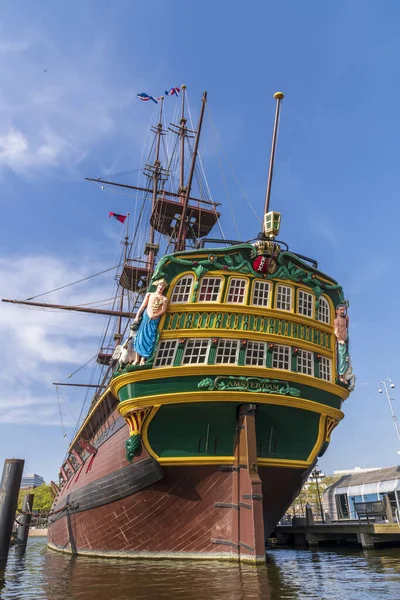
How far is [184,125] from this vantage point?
113 ft

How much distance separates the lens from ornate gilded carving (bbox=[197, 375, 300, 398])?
14516 mm

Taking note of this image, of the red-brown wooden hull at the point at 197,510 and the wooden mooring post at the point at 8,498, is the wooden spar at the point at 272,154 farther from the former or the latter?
the wooden mooring post at the point at 8,498

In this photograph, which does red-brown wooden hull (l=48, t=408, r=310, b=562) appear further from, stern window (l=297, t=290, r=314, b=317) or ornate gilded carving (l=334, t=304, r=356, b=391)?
stern window (l=297, t=290, r=314, b=317)

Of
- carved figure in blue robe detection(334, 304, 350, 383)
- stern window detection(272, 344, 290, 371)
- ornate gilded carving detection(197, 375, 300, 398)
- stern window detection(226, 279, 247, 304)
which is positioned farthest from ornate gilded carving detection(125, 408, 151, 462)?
carved figure in blue robe detection(334, 304, 350, 383)

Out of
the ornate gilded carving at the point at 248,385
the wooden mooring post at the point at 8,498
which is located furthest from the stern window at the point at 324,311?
the wooden mooring post at the point at 8,498

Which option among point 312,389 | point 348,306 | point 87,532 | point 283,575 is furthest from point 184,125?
point 283,575

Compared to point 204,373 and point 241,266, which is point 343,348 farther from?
point 204,373

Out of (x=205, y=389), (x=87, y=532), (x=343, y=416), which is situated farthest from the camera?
(x=87, y=532)

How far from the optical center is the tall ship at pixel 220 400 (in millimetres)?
14180

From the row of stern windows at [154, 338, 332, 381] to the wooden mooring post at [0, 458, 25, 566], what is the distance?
12.2 metres

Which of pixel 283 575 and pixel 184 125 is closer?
pixel 283 575

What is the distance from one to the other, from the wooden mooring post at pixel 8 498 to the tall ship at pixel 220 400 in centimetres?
598

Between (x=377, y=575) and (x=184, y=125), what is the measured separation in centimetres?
3095

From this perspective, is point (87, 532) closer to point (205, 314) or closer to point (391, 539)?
point (205, 314)
